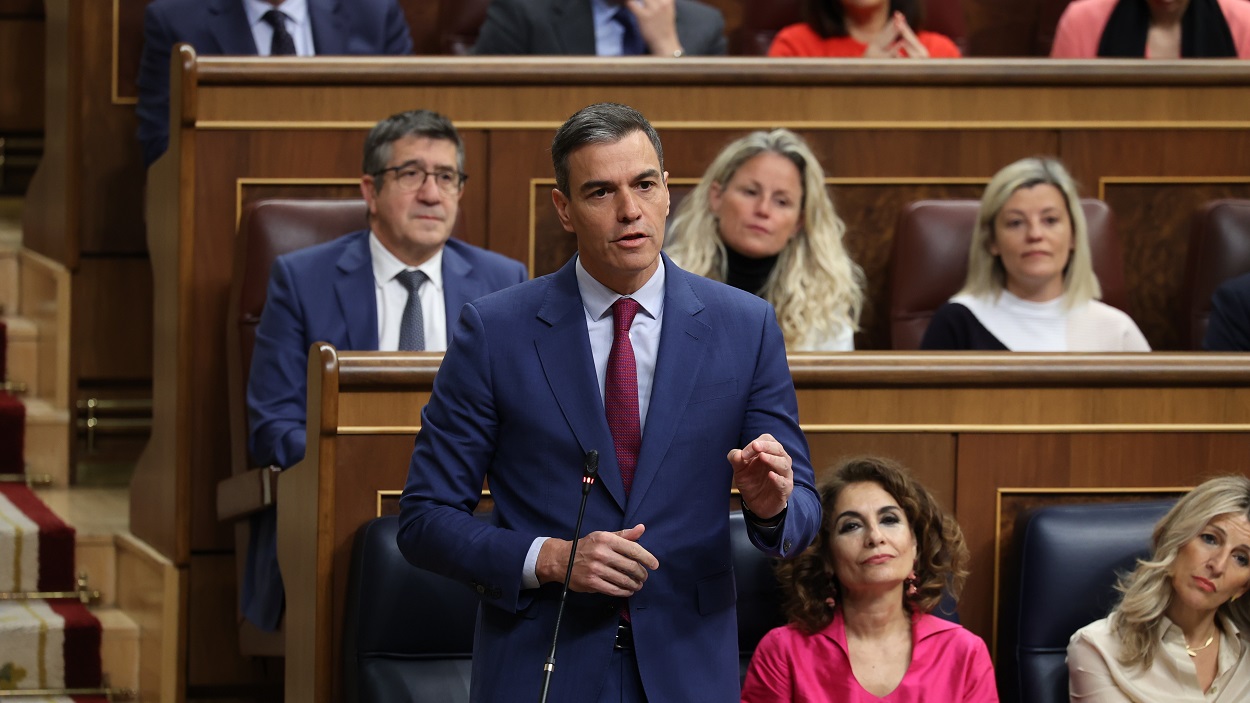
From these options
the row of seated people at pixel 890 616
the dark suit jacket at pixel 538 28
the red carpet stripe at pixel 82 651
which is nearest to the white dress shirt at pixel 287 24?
the dark suit jacket at pixel 538 28

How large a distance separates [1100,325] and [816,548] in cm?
63

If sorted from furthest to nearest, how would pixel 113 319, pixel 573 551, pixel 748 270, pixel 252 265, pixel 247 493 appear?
pixel 113 319 < pixel 748 270 < pixel 252 265 < pixel 247 493 < pixel 573 551

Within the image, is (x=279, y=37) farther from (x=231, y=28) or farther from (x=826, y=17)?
(x=826, y=17)

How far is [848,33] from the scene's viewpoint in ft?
6.71

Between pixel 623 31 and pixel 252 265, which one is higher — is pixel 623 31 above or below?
above

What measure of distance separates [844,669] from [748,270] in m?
0.63

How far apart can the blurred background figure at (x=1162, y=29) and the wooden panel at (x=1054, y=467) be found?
32.8 inches

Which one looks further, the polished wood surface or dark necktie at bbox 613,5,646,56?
dark necktie at bbox 613,5,646,56

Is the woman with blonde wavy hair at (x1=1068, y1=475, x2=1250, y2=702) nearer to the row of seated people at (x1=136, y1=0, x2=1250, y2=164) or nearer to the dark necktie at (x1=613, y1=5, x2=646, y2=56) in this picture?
the row of seated people at (x1=136, y1=0, x2=1250, y2=164)

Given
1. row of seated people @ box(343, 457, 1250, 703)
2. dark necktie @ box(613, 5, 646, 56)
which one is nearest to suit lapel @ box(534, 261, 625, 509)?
row of seated people @ box(343, 457, 1250, 703)

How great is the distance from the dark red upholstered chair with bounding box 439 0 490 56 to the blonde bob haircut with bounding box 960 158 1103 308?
748mm

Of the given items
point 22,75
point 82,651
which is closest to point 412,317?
point 82,651

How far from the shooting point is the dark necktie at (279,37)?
1.92 metres

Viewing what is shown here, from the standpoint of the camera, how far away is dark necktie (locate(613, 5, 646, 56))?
2035mm
